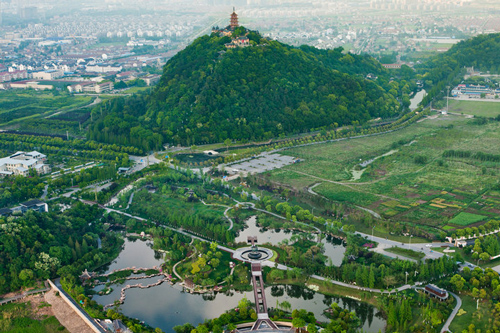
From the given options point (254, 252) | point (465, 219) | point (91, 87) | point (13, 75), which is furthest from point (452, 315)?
point (13, 75)

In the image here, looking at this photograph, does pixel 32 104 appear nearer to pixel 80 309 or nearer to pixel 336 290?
pixel 80 309

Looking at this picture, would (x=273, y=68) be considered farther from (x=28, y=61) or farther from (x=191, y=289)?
(x=28, y=61)

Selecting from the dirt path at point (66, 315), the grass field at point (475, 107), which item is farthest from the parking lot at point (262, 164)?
the grass field at point (475, 107)

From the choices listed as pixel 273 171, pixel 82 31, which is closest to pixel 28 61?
pixel 82 31

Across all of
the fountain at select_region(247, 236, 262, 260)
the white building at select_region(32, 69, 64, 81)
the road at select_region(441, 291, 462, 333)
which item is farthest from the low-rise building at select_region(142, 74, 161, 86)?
the road at select_region(441, 291, 462, 333)

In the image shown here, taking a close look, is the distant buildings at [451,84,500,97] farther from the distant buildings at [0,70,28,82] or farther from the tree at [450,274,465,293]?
the distant buildings at [0,70,28,82]

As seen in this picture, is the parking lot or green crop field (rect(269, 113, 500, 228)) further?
the parking lot
